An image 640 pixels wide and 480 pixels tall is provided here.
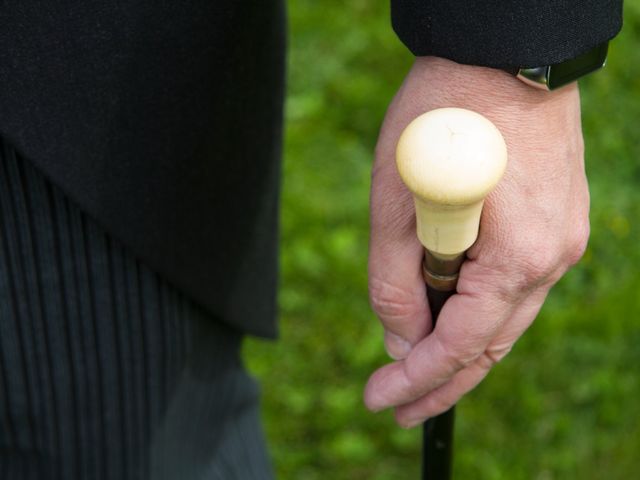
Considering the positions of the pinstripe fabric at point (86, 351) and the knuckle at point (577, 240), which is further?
the pinstripe fabric at point (86, 351)

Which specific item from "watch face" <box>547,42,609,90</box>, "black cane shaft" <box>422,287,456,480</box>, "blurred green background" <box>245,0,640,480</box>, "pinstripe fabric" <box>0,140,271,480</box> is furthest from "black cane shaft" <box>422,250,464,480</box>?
"blurred green background" <box>245,0,640,480</box>

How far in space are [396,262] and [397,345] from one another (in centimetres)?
15

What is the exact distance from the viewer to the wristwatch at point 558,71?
38.7 inches

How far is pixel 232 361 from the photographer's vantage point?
1.57 metres

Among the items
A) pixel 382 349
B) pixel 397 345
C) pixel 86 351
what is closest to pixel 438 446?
pixel 397 345

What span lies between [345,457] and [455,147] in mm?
1562

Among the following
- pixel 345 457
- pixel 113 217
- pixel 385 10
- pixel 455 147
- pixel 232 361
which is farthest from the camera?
pixel 385 10

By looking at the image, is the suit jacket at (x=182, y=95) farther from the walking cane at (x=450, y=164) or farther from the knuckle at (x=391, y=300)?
the knuckle at (x=391, y=300)

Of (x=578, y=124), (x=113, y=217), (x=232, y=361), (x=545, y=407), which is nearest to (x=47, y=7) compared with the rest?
(x=113, y=217)

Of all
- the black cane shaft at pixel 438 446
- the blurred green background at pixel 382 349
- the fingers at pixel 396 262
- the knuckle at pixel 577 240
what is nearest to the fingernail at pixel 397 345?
the fingers at pixel 396 262

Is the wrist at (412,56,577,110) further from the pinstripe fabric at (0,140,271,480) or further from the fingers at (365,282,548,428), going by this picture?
the pinstripe fabric at (0,140,271,480)

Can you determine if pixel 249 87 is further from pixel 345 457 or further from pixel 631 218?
pixel 631 218

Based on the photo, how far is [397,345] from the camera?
1.20 metres

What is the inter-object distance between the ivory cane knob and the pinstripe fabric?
1.53 feet
